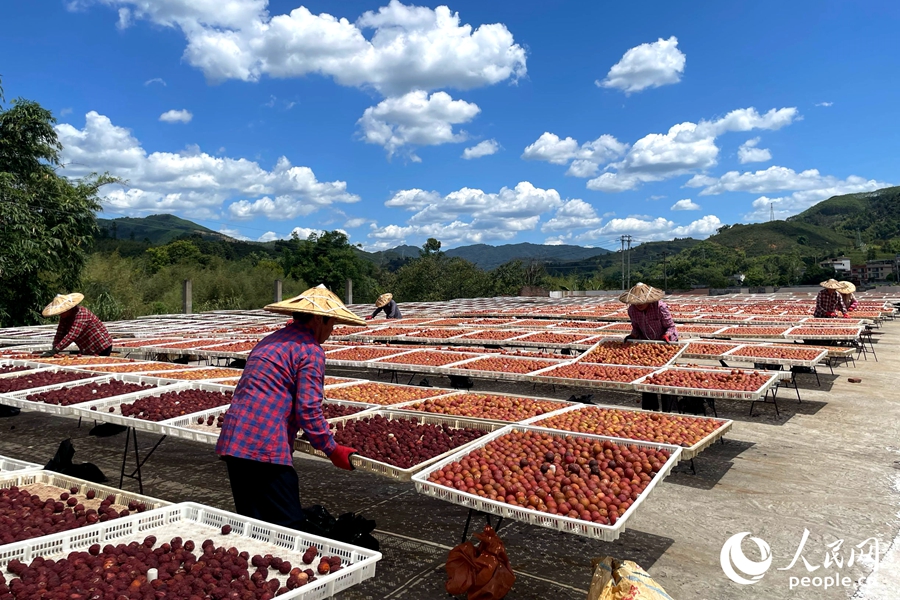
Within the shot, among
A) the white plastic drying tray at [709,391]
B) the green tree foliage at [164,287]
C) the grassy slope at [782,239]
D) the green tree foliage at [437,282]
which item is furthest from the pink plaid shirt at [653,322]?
the grassy slope at [782,239]

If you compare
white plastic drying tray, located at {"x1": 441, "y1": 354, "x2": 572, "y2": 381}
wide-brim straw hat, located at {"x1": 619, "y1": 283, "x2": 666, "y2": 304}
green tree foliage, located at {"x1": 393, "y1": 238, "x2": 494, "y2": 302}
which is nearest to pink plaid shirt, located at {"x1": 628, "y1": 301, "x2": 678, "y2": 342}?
wide-brim straw hat, located at {"x1": 619, "y1": 283, "x2": 666, "y2": 304}

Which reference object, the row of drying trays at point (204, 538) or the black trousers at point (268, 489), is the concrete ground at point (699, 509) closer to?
the black trousers at point (268, 489)

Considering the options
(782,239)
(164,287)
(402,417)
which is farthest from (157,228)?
(402,417)

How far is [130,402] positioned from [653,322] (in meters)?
6.41

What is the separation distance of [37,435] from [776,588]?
8.03m

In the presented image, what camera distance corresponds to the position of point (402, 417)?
4.99m

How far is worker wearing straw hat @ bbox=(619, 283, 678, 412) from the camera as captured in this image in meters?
7.79

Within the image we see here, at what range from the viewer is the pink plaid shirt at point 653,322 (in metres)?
8.19

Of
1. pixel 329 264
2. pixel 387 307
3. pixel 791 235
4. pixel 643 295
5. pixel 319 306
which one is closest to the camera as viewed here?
pixel 319 306

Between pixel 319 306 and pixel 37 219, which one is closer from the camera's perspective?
pixel 319 306

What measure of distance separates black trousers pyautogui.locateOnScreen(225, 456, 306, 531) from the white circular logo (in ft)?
8.69

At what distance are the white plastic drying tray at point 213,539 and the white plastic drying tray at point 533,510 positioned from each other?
1000 mm

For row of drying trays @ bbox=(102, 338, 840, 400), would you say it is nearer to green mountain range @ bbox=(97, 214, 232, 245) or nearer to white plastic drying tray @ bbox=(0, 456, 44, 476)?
white plastic drying tray @ bbox=(0, 456, 44, 476)

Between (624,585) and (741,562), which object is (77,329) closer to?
(624,585)
